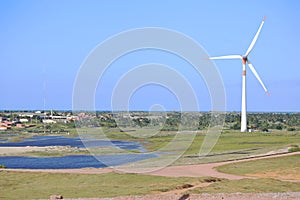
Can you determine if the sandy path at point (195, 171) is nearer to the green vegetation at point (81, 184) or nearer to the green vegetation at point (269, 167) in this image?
the green vegetation at point (269, 167)

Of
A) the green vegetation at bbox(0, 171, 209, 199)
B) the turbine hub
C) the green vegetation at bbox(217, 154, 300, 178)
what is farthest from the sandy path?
the turbine hub

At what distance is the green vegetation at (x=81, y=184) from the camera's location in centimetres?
2448

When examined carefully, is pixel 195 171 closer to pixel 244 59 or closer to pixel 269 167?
pixel 269 167

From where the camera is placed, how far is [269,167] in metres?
34.8

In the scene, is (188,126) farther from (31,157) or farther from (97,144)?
(31,157)

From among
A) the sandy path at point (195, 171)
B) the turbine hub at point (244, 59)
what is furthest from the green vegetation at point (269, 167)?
the turbine hub at point (244, 59)

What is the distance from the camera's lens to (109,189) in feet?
84.7

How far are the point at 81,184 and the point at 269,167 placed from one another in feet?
46.6

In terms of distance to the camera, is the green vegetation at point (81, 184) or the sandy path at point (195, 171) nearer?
the green vegetation at point (81, 184)

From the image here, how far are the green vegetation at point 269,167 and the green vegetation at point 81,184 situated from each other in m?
6.34

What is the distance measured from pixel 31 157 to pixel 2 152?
8.30 meters

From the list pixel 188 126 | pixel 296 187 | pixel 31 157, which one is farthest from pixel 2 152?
pixel 296 187

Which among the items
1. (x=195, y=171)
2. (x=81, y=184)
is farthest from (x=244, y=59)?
(x=81, y=184)

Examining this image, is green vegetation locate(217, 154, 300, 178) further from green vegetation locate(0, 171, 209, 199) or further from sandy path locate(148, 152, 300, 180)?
green vegetation locate(0, 171, 209, 199)
